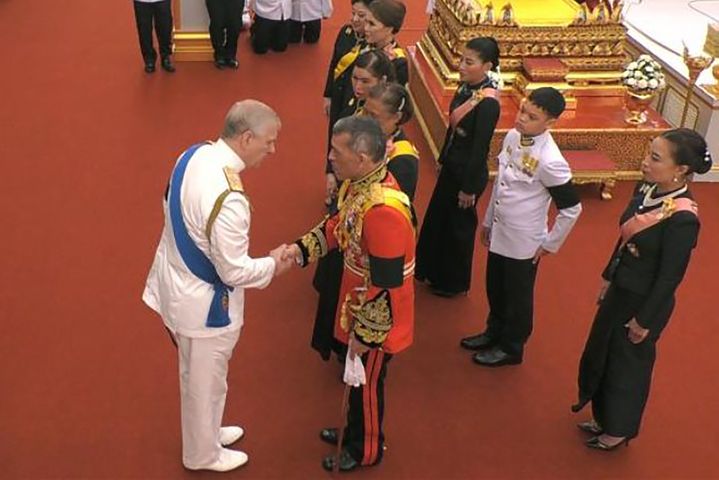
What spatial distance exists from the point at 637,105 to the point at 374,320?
373cm

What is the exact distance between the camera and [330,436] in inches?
140

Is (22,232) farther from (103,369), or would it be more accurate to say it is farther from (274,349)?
(274,349)

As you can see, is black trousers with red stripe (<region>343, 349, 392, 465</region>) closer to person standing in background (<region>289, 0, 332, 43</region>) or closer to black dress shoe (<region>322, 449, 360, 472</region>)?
black dress shoe (<region>322, 449, 360, 472</region>)

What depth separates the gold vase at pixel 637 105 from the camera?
19.1 ft

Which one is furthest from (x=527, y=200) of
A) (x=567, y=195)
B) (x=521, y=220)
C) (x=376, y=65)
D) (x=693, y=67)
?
(x=693, y=67)

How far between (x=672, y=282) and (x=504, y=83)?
343 centimetres

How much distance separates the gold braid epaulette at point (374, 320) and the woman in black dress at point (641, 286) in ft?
3.32

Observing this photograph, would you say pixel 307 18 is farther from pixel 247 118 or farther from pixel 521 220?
pixel 247 118

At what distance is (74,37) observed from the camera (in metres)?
8.01

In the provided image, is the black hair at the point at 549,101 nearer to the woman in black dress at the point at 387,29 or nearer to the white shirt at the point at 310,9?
the woman in black dress at the point at 387,29

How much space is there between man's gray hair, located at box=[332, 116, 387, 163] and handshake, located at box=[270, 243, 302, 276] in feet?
1.61

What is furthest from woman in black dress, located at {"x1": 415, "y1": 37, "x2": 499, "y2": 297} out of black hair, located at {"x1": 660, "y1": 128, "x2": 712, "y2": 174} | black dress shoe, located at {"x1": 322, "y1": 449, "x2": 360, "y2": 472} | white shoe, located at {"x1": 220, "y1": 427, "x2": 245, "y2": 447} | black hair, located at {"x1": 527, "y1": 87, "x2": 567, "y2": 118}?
white shoe, located at {"x1": 220, "y1": 427, "x2": 245, "y2": 447}

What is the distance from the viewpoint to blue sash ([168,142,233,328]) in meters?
2.77

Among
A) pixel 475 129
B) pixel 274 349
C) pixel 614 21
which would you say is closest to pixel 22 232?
pixel 274 349
